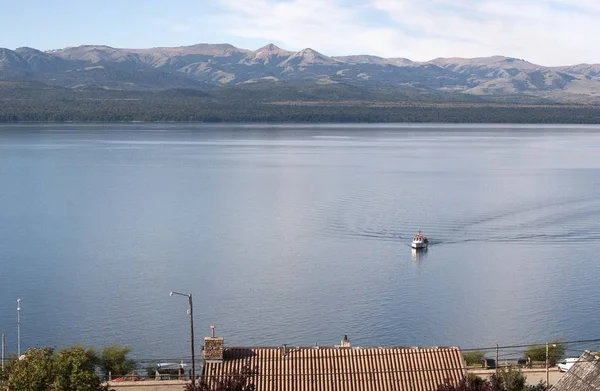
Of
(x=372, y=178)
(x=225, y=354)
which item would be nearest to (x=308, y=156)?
(x=372, y=178)

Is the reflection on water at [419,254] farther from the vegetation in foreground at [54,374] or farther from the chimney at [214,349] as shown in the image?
the vegetation in foreground at [54,374]

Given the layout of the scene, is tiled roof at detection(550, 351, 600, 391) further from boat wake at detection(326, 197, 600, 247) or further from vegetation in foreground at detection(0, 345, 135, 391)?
boat wake at detection(326, 197, 600, 247)

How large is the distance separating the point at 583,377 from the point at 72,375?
870 cm

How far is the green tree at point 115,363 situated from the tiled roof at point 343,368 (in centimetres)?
712

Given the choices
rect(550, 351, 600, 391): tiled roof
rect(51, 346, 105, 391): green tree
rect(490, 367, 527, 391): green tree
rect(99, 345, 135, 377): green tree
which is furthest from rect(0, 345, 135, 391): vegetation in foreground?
rect(550, 351, 600, 391): tiled roof

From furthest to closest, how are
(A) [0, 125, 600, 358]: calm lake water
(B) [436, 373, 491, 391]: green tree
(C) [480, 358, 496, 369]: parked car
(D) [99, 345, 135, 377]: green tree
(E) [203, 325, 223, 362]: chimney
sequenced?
(A) [0, 125, 600, 358]: calm lake water
(D) [99, 345, 135, 377]: green tree
(C) [480, 358, 496, 369]: parked car
(E) [203, 325, 223, 362]: chimney
(B) [436, 373, 491, 391]: green tree

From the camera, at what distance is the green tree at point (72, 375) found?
17188 millimetres

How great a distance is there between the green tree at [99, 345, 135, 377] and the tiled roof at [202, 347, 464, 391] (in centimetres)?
712

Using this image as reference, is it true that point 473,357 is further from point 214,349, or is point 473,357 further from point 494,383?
point 214,349

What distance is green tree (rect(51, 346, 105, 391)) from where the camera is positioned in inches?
677

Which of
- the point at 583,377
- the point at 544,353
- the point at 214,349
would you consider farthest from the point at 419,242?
the point at 214,349

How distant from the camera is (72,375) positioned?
17266 millimetres

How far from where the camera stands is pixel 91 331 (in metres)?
Answer: 31.1

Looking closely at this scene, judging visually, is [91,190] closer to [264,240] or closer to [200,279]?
Result: [264,240]
